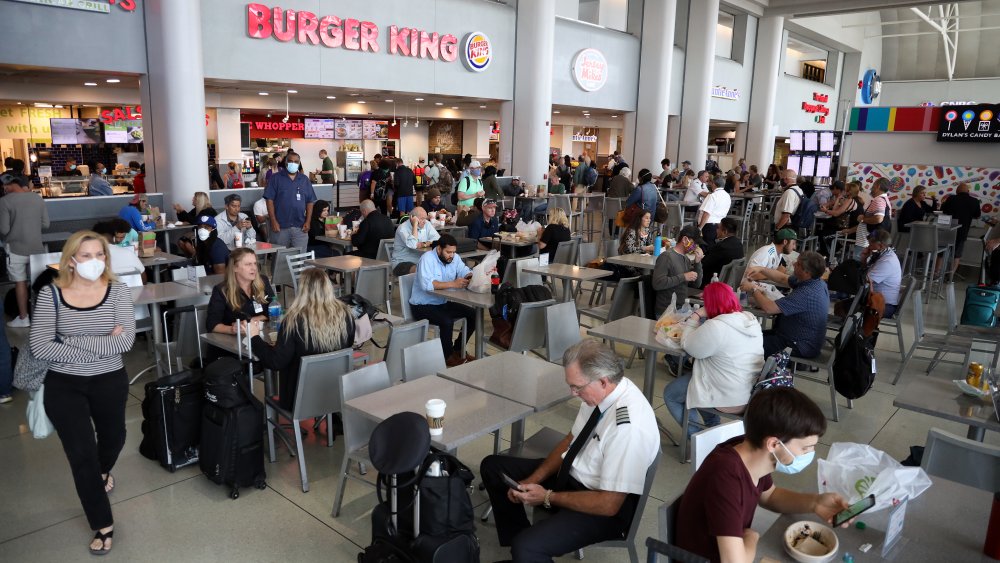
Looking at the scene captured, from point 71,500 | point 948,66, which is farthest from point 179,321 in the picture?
point 948,66

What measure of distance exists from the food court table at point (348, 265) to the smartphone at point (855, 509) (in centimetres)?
482

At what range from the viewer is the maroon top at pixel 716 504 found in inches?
77.7

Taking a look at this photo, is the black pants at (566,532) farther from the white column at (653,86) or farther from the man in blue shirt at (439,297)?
the white column at (653,86)

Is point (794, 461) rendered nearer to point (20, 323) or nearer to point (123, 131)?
point (20, 323)

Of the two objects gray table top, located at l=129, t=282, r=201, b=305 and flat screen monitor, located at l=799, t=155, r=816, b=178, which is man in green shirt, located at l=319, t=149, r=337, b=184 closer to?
gray table top, located at l=129, t=282, r=201, b=305

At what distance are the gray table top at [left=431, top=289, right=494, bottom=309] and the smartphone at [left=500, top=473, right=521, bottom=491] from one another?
238cm

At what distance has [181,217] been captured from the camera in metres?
8.62

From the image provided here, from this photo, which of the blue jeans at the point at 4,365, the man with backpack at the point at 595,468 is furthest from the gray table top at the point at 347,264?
the man with backpack at the point at 595,468

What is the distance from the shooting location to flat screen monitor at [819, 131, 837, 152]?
65.5 feet

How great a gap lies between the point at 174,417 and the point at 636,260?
4.58 m

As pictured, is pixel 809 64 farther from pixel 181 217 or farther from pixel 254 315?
pixel 254 315

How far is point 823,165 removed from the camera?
20125 millimetres

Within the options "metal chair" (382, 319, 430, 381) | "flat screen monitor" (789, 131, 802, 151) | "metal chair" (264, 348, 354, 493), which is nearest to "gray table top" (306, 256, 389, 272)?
"metal chair" (382, 319, 430, 381)

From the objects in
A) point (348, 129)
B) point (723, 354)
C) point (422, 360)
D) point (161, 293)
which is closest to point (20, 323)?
point (161, 293)
